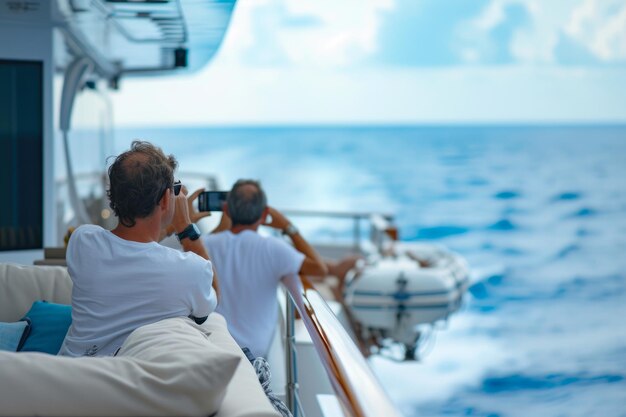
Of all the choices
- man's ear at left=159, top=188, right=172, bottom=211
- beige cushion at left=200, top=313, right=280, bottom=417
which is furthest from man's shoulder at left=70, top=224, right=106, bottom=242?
beige cushion at left=200, top=313, right=280, bottom=417

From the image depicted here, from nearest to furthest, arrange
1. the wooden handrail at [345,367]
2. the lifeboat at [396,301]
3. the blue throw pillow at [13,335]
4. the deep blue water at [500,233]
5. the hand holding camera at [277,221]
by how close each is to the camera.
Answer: the wooden handrail at [345,367]
the blue throw pillow at [13,335]
the hand holding camera at [277,221]
the lifeboat at [396,301]
the deep blue water at [500,233]

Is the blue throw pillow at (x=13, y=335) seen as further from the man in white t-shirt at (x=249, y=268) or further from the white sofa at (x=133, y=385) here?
the man in white t-shirt at (x=249, y=268)

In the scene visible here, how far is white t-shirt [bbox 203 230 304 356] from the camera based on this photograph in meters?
3.09

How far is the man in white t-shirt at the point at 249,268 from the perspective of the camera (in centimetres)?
309

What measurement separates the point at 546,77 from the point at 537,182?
947 cm

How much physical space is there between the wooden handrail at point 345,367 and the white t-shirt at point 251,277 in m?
0.83

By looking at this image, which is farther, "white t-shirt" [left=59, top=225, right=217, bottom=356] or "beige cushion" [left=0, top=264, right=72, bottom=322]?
"beige cushion" [left=0, top=264, right=72, bottom=322]

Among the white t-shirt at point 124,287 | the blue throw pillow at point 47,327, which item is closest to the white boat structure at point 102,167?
the white t-shirt at point 124,287

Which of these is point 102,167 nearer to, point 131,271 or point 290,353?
point 290,353

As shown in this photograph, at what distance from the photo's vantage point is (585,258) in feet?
69.9

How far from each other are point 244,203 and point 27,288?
2.91 feet

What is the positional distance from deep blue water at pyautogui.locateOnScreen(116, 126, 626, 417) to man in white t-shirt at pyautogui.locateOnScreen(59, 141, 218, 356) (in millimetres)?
5760

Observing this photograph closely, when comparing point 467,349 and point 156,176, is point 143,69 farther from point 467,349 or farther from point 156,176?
point 467,349

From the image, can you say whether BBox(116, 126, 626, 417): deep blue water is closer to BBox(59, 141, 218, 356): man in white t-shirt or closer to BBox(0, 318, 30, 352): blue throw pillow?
BBox(0, 318, 30, 352): blue throw pillow
